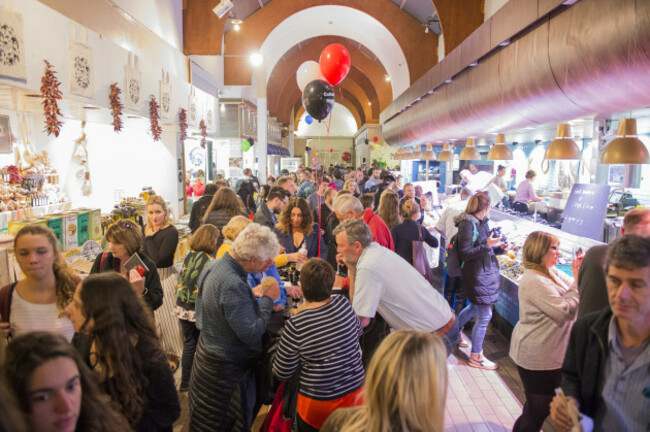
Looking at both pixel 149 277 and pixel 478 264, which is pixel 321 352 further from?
Answer: pixel 478 264

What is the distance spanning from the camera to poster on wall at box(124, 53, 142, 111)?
5262 millimetres

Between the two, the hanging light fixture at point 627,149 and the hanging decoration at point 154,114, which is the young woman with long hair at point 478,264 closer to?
the hanging light fixture at point 627,149

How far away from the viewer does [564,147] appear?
4621mm

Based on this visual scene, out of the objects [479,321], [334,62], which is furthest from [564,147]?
[334,62]

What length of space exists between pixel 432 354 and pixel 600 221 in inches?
176

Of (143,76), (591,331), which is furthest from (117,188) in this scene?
(591,331)

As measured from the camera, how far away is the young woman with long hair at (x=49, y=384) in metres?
1.17

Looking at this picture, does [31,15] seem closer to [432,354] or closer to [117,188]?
[432,354]

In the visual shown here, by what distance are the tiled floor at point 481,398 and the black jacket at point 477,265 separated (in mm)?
718

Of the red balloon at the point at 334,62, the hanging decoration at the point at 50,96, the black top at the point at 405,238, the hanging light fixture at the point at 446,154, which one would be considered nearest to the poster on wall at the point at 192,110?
the red balloon at the point at 334,62

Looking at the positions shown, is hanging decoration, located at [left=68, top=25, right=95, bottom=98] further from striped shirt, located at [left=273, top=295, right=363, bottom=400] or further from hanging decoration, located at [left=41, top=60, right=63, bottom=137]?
striped shirt, located at [left=273, top=295, right=363, bottom=400]

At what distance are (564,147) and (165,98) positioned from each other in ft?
17.5

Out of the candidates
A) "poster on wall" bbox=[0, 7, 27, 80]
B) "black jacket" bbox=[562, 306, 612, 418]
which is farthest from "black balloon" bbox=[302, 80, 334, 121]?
"black jacket" bbox=[562, 306, 612, 418]

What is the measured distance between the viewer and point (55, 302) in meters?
2.39
